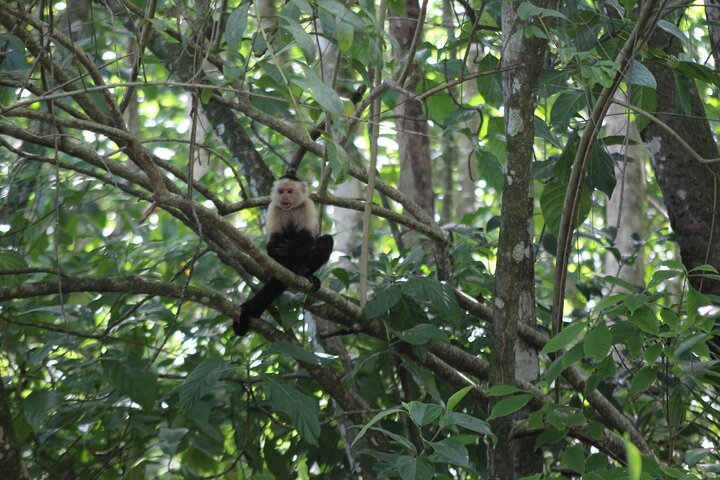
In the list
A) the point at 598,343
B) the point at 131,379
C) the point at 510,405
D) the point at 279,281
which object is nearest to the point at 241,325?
the point at 279,281

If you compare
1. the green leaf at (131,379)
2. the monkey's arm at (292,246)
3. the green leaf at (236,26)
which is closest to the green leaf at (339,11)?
the green leaf at (236,26)

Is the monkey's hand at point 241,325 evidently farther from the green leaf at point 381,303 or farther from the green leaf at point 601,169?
the green leaf at point 601,169

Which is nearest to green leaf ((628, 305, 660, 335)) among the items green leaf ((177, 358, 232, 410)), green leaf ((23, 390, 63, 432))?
green leaf ((177, 358, 232, 410))

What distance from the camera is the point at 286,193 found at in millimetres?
4035

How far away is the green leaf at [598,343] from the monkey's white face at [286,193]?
2.21 m

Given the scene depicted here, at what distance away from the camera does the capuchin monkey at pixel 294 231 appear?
4.04 m

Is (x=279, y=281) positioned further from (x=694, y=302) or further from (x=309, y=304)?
(x=694, y=302)

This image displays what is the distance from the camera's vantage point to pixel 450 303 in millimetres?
3100

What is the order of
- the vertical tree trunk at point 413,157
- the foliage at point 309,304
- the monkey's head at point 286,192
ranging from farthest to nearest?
the vertical tree trunk at point 413,157 < the monkey's head at point 286,192 < the foliage at point 309,304

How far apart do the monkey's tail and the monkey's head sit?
0.58m

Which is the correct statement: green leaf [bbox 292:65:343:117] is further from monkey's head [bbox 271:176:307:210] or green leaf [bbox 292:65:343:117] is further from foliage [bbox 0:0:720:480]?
monkey's head [bbox 271:176:307:210]

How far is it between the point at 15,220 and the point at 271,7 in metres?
2.63

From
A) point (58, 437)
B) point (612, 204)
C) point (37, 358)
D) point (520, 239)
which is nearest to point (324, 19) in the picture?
point (520, 239)

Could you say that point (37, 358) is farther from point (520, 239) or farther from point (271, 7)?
point (271, 7)
